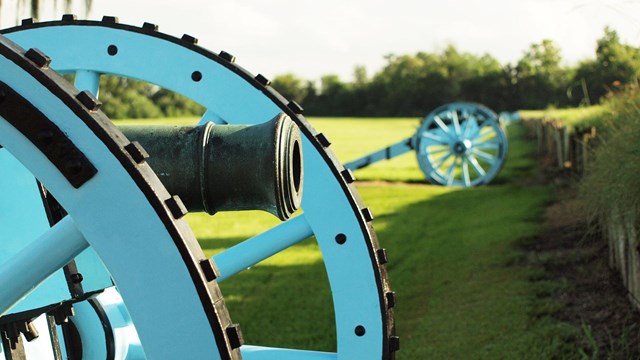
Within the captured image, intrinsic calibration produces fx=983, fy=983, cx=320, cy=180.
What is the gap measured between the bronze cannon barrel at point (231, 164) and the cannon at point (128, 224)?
0.02 m

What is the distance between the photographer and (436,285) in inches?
265

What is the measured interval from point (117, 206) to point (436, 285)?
5.28 meters

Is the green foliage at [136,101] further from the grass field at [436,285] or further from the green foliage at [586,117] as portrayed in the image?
the grass field at [436,285]

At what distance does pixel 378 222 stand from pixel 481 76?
56.9 meters

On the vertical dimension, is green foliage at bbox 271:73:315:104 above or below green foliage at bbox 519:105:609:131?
above

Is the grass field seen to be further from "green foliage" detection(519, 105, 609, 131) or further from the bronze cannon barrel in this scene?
the bronze cannon barrel

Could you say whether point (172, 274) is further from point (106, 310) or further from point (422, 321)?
point (422, 321)

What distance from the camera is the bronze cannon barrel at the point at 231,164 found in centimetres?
214

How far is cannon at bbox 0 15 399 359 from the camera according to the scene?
162 cm

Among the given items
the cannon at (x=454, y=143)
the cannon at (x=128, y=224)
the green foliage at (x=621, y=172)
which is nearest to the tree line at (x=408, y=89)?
the cannon at (x=454, y=143)

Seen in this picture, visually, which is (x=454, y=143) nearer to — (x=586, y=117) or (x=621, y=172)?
(x=586, y=117)

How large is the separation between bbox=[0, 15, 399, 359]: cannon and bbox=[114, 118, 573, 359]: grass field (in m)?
1.93

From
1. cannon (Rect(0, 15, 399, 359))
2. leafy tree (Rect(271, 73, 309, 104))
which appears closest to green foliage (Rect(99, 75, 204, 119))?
leafy tree (Rect(271, 73, 309, 104))

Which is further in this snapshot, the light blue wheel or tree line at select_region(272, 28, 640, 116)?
tree line at select_region(272, 28, 640, 116)
